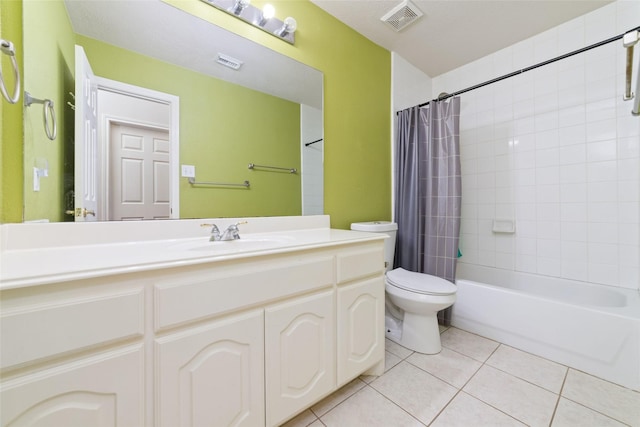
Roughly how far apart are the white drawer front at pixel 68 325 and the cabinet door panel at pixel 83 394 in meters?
0.05

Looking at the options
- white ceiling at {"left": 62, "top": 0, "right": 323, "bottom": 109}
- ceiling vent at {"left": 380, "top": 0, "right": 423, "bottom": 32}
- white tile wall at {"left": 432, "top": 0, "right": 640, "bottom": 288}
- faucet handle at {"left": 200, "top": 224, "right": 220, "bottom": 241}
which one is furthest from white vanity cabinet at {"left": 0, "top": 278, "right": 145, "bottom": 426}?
white tile wall at {"left": 432, "top": 0, "right": 640, "bottom": 288}

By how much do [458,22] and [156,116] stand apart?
2157 mm

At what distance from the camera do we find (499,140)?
216cm

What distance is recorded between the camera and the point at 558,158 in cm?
187

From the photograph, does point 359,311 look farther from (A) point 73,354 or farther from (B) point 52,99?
(B) point 52,99

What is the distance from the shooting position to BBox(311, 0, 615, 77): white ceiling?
1636mm

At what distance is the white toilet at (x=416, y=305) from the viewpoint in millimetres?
1445

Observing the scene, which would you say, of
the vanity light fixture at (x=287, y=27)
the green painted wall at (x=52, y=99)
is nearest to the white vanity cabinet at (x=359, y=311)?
the green painted wall at (x=52, y=99)

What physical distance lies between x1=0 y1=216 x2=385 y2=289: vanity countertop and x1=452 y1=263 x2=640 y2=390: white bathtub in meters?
1.11

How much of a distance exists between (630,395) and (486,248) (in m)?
1.20

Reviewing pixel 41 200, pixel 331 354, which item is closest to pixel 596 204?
pixel 331 354

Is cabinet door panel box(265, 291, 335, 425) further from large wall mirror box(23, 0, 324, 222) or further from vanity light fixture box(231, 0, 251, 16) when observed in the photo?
vanity light fixture box(231, 0, 251, 16)

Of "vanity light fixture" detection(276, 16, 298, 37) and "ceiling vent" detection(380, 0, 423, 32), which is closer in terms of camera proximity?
"vanity light fixture" detection(276, 16, 298, 37)

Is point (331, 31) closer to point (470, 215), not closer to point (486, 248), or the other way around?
Answer: point (470, 215)
